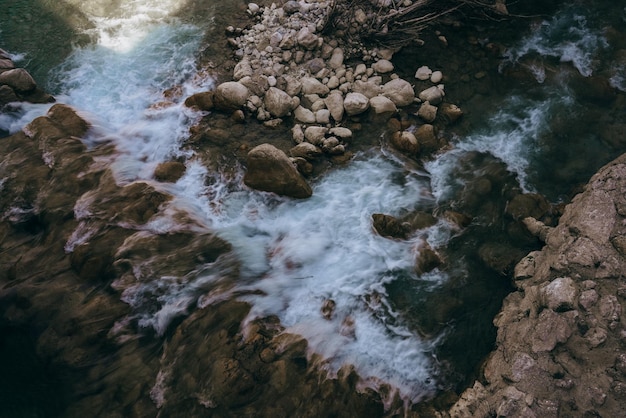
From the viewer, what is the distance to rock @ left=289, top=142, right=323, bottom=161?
5.68m

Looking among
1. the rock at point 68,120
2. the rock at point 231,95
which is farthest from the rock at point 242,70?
the rock at point 68,120

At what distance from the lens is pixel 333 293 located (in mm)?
4754

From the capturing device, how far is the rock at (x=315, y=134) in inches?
229

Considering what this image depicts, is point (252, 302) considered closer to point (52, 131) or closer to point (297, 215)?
point (297, 215)

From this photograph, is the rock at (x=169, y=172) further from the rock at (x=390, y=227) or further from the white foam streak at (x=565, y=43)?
the white foam streak at (x=565, y=43)

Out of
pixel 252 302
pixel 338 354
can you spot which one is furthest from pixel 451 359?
pixel 252 302

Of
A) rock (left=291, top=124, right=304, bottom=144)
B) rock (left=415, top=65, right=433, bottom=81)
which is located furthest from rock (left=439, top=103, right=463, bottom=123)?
rock (left=291, top=124, right=304, bottom=144)

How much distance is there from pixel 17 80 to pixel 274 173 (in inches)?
175

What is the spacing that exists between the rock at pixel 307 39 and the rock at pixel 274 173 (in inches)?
86.1

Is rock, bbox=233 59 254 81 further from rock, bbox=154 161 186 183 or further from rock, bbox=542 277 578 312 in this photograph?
rock, bbox=542 277 578 312

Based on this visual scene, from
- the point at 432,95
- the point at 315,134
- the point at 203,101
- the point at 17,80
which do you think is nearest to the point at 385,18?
the point at 432,95

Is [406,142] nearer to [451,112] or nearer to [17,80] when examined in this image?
[451,112]

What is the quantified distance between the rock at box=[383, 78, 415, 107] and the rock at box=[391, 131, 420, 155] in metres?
0.65

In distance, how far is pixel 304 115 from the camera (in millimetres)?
6051
